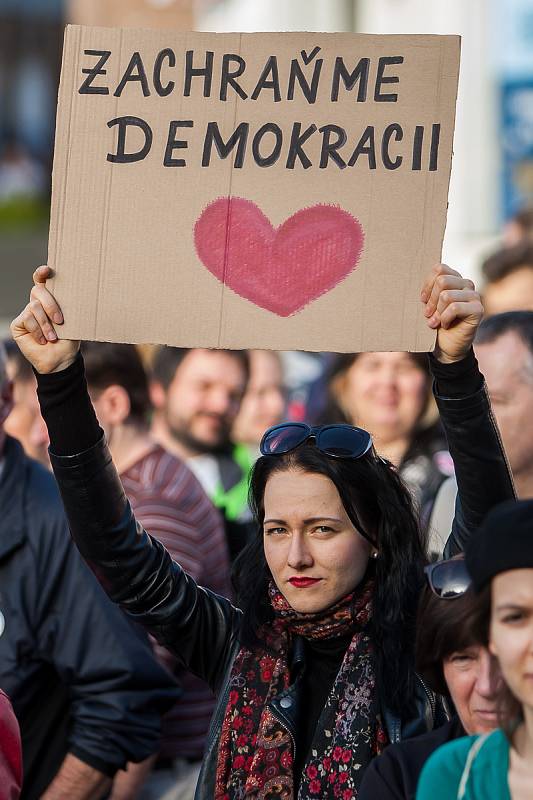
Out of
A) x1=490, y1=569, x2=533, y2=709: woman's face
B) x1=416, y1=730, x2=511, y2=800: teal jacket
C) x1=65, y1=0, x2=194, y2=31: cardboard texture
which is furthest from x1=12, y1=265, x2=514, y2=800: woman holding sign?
x1=65, y1=0, x2=194, y2=31: cardboard texture

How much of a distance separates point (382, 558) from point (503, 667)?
822mm

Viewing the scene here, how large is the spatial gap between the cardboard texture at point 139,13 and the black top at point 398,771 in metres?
25.2

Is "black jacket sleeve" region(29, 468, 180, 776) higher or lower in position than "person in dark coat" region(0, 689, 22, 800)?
higher

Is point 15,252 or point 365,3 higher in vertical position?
point 15,252

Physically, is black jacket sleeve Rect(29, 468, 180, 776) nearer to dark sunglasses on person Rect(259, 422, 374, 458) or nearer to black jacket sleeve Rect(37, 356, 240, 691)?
black jacket sleeve Rect(37, 356, 240, 691)

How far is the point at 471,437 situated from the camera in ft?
9.61

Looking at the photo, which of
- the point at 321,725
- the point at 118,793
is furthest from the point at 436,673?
the point at 118,793

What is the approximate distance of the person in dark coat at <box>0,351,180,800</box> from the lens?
3668 millimetres

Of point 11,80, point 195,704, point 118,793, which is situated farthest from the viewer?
point 11,80

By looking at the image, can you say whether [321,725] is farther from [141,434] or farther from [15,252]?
[15,252]

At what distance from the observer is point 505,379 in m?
3.87

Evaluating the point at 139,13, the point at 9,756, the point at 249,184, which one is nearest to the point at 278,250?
the point at 249,184

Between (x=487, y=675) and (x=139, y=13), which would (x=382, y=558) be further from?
(x=139, y=13)

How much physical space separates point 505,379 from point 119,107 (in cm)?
136
